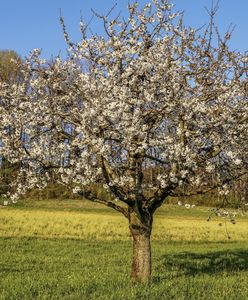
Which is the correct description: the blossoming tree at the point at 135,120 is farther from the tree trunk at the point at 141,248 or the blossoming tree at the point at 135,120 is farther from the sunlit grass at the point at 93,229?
the sunlit grass at the point at 93,229

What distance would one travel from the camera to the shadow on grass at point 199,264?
1619cm

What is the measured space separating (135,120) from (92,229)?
1009 inches

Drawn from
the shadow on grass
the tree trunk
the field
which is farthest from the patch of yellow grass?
the tree trunk

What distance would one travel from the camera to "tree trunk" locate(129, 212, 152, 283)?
42.2ft

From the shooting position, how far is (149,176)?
12922 mm

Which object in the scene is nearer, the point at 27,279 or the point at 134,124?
the point at 134,124

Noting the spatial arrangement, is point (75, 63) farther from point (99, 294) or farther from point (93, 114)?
point (99, 294)


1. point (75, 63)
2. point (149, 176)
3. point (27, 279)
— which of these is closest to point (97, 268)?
point (27, 279)

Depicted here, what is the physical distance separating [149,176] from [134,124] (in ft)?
8.10

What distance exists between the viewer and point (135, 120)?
35.3 feet

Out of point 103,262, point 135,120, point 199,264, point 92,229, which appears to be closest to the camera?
point 135,120

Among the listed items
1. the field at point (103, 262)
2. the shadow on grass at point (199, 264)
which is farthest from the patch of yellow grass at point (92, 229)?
the shadow on grass at point (199, 264)

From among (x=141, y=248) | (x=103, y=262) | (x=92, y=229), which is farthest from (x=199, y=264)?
(x=92, y=229)

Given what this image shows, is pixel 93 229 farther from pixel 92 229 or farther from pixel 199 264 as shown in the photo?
pixel 199 264
